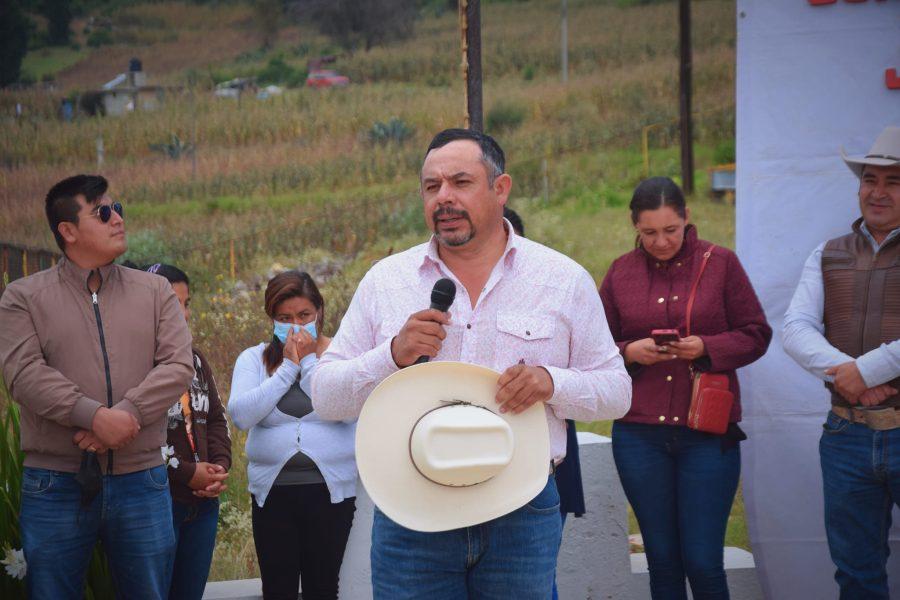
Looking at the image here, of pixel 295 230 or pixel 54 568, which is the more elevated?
pixel 295 230

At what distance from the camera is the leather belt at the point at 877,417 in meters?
3.46

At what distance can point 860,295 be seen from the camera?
3.62m

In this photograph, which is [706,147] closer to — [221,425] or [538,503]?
[221,425]

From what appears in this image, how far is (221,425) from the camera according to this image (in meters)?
3.99

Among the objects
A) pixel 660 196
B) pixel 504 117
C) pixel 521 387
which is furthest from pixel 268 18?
pixel 521 387

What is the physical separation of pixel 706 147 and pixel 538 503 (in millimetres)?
4804

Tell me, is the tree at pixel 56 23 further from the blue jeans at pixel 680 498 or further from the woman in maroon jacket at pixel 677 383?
the blue jeans at pixel 680 498

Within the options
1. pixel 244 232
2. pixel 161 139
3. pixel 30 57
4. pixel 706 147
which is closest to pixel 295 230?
pixel 244 232

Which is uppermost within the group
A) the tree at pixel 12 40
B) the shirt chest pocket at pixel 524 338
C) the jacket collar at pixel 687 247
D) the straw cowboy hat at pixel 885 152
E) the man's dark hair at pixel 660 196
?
the tree at pixel 12 40

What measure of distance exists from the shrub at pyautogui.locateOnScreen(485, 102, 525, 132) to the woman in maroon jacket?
110 inches

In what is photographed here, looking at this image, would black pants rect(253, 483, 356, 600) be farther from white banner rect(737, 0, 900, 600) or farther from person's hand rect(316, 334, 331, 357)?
white banner rect(737, 0, 900, 600)

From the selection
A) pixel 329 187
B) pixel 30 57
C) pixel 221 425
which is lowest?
pixel 221 425

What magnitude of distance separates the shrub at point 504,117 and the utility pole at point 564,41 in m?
0.53

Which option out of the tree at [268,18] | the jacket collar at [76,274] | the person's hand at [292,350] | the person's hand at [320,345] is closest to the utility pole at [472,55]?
the person's hand at [320,345]
